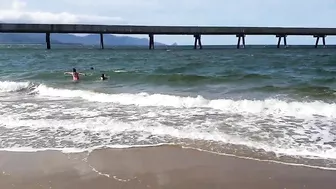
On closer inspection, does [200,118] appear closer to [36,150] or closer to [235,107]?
[235,107]

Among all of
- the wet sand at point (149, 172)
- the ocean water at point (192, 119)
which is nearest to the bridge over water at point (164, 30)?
the ocean water at point (192, 119)

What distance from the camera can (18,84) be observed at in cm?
1888

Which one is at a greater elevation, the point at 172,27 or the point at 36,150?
the point at 172,27

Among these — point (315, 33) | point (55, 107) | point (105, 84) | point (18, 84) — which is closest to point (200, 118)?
point (55, 107)

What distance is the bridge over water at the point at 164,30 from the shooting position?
185 feet

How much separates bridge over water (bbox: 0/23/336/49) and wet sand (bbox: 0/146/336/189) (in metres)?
52.6

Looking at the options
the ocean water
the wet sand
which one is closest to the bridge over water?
the ocean water

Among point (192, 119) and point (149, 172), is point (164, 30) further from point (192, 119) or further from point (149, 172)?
point (149, 172)

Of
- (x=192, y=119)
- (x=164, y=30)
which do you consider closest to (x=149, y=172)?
(x=192, y=119)

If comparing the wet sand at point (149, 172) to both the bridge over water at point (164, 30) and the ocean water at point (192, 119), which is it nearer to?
the ocean water at point (192, 119)

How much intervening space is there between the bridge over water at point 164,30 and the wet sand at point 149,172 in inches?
2071

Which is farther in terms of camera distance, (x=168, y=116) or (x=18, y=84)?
(x=18, y=84)

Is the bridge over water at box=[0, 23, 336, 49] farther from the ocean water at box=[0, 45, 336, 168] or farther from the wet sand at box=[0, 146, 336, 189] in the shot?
the wet sand at box=[0, 146, 336, 189]

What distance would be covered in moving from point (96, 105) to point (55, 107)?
1.23 metres
